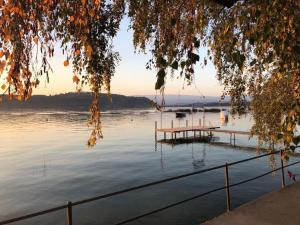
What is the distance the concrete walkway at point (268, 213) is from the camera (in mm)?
6930

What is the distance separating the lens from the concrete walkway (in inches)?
273

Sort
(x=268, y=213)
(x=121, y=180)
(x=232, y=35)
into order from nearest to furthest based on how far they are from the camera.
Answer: (x=232, y=35) < (x=268, y=213) < (x=121, y=180)

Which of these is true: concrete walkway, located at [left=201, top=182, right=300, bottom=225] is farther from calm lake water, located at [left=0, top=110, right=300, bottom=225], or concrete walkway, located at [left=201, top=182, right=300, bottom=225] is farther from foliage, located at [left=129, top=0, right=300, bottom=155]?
calm lake water, located at [left=0, top=110, right=300, bottom=225]

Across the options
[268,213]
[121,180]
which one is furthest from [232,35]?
[121,180]

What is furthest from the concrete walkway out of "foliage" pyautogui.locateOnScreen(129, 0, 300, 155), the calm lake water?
the calm lake water

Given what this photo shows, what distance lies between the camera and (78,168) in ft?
106

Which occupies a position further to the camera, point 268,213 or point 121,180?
point 121,180

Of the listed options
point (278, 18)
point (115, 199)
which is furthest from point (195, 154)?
point (278, 18)

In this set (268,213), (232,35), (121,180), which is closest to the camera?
(232,35)

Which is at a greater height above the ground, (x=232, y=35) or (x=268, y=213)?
(x=232, y=35)

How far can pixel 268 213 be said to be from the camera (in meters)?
7.46

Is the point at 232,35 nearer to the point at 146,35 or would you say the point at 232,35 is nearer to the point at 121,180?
the point at 146,35

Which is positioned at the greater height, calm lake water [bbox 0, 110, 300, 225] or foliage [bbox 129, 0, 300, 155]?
foliage [bbox 129, 0, 300, 155]

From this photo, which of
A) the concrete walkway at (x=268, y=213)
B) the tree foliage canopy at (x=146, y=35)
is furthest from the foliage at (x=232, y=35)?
the concrete walkway at (x=268, y=213)
